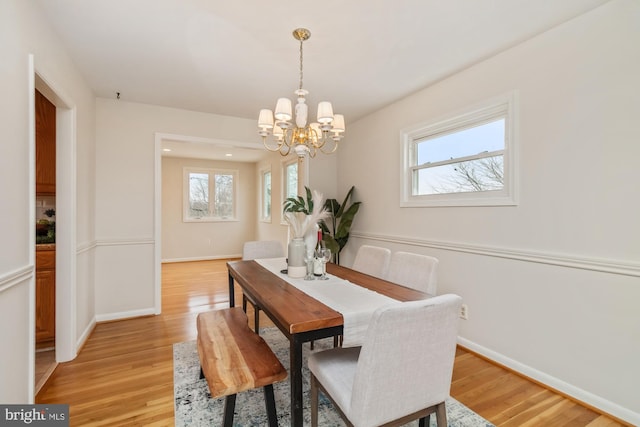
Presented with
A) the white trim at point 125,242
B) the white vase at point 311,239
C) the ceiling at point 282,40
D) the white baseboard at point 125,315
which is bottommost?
the white baseboard at point 125,315

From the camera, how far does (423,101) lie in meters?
3.10

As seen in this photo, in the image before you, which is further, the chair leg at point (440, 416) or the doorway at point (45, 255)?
the doorway at point (45, 255)

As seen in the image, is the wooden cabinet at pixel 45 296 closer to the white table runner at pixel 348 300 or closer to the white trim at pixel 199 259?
the white table runner at pixel 348 300

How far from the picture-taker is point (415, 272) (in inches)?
83.7

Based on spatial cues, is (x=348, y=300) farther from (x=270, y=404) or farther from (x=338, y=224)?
(x=338, y=224)

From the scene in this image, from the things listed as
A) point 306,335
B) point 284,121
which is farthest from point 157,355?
point 284,121

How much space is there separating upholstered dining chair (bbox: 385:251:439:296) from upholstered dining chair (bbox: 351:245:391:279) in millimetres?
68

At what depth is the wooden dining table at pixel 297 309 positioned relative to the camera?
4.45 feet

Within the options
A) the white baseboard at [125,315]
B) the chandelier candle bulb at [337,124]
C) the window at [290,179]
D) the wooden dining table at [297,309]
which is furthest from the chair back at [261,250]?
the window at [290,179]

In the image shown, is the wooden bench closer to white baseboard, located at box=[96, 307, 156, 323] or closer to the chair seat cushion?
the chair seat cushion

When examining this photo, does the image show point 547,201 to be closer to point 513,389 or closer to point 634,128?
point 634,128

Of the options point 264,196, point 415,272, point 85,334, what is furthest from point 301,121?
point 264,196

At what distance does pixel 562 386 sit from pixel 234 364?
2.18 meters

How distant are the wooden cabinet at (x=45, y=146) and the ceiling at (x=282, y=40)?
18.3 inches
